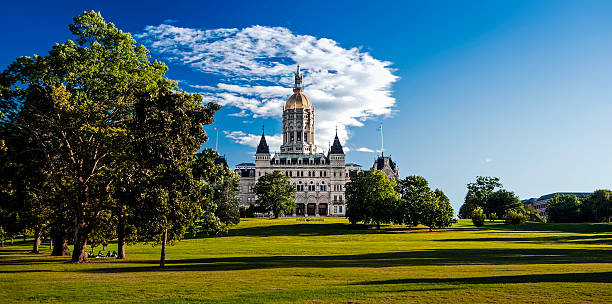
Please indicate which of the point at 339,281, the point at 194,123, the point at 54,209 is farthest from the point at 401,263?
the point at 54,209

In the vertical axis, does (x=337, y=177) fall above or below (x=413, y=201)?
above

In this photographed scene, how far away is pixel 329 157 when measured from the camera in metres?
139

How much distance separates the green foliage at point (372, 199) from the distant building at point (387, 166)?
250 feet

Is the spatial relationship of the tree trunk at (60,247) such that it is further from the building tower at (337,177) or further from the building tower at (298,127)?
the building tower at (298,127)

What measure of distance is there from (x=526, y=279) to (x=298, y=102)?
458ft

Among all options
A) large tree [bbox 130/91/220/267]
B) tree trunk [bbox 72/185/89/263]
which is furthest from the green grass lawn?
large tree [bbox 130/91/220/267]

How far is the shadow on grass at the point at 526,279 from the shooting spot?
18812mm

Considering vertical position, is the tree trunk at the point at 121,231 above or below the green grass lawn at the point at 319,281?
above

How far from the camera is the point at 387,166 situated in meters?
154

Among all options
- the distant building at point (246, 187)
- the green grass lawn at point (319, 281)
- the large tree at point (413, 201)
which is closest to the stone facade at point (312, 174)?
the distant building at point (246, 187)

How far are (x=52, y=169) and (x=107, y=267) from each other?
782 cm

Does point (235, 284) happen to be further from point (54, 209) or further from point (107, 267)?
point (54, 209)

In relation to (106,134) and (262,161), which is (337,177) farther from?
(106,134)

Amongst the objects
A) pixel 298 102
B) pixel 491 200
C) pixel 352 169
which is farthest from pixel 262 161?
pixel 491 200
